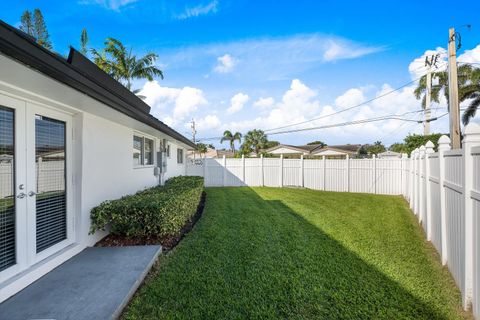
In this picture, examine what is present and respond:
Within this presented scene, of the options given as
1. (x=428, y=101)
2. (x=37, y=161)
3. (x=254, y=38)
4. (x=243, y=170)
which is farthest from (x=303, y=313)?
(x=428, y=101)

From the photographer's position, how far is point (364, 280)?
322 cm

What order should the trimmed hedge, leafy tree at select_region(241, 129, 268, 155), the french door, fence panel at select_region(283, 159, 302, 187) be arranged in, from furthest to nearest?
1. leafy tree at select_region(241, 129, 268, 155)
2. fence panel at select_region(283, 159, 302, 187)
3. the trimmed hedge
4. the french door

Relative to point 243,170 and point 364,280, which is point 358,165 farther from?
point 364,280

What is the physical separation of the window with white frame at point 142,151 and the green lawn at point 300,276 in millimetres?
2922

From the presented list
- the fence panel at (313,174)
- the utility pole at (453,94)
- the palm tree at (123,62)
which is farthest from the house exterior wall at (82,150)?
the utility pole at (453,94)

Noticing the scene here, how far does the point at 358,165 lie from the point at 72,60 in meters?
12.2

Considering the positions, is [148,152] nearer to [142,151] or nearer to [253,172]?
[142,151]

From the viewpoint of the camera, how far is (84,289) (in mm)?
2854

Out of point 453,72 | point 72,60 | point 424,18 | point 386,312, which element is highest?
point 424,18

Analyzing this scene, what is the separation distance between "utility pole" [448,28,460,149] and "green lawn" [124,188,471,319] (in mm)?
5273

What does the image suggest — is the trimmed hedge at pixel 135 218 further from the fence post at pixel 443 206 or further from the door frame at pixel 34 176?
the fence post at pixel 443 206

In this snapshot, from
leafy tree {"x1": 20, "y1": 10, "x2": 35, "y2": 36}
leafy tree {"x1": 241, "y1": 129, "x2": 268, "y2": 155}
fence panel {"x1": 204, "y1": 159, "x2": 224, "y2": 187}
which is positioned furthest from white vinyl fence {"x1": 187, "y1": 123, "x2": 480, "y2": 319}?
leafy tree {"x1": 241, "y1": 129, "x2": 268, "y2": 155}

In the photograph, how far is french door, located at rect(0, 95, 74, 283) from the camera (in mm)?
2838

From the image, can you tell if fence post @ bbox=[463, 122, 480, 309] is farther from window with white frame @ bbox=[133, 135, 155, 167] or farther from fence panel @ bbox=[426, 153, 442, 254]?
window with white frame @ bbox=[133, 135, 155, 167]
